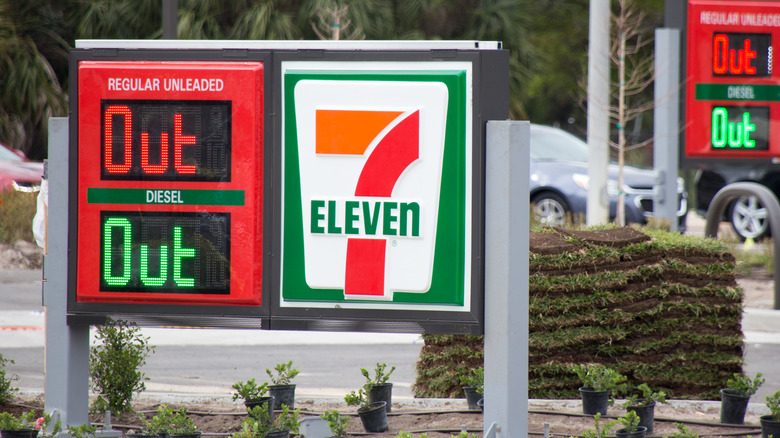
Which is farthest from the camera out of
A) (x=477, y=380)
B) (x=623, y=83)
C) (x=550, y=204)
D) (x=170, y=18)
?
(x=550, y=204)

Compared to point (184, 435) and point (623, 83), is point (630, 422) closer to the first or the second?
point (184, 435)

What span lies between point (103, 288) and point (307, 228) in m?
1.12

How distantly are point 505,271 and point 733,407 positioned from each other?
2.12m

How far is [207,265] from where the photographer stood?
17.3ft

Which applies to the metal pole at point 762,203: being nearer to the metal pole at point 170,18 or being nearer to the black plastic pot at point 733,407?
the black plastic pot at point 733,407

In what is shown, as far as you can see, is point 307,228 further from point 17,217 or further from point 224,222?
point 17,217

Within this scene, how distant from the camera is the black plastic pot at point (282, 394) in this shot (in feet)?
20.9

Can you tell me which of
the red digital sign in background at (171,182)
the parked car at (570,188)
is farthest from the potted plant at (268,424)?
the parked car at (570,188)

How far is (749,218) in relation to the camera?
1762 centimetres

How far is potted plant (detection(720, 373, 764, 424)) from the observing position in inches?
242

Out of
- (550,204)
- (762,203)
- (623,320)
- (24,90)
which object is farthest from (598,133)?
(24,90)

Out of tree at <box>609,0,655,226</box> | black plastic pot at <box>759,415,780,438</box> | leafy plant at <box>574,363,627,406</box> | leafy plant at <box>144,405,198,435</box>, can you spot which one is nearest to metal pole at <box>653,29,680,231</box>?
tree at <box>609,0,655,226</box>

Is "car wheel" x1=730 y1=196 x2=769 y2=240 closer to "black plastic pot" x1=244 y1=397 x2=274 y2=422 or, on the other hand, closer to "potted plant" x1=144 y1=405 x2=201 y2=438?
"black plastic pot" x1=244 y1=397 x2=274 y2=422

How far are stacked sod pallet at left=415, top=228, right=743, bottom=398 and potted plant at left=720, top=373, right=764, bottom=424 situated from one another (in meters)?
0.79
